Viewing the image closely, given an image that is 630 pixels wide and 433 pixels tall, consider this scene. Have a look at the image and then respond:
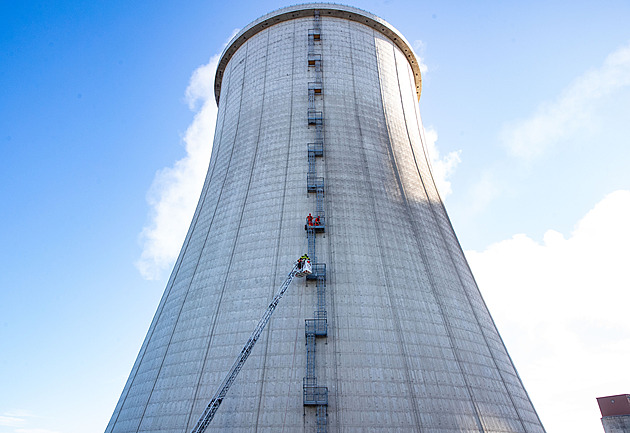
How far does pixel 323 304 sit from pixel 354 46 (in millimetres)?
9029

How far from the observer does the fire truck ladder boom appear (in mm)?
7902

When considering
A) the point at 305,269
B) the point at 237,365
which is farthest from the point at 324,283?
the point at 237,365

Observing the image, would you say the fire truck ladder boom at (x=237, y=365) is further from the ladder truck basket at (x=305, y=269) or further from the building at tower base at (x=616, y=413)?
the building at tower base at (x=616, y=413)

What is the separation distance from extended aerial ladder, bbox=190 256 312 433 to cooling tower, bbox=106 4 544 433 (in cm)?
16

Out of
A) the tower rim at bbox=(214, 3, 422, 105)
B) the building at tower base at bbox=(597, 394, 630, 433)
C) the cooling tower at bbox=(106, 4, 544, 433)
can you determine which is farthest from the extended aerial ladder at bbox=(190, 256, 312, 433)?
the building at tower base at bbox=(597, 394, 630, 433)

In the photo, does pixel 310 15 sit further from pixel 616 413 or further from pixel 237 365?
pixel 616 413

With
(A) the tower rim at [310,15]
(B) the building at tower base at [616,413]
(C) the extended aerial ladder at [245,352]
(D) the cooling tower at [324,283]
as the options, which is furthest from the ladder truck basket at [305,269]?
(B) the building at tower base at [616,413]

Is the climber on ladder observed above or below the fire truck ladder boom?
above

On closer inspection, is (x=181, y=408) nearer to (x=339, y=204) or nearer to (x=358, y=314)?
(x=358, y=314)

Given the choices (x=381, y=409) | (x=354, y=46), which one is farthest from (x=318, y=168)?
(x=381, y=409)

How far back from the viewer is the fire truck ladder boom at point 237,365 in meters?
7.90

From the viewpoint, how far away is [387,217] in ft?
35.2

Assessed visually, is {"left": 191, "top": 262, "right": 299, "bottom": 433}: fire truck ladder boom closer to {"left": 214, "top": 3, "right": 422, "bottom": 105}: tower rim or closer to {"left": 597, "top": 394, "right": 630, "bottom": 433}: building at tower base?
{"left": 214, "top": 3, "right": 422, "bottom": 105}: tower rim

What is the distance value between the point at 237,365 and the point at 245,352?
11.1 inches
